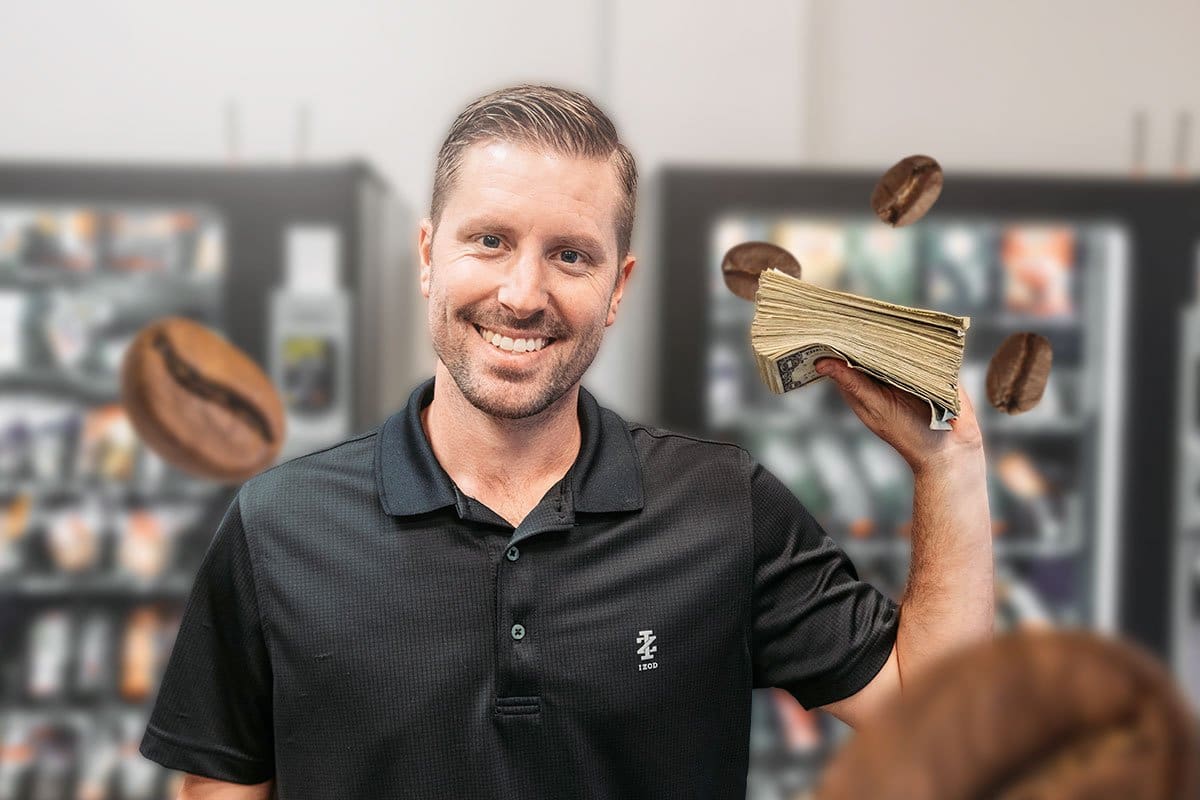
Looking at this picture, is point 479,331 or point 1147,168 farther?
point 1147,168

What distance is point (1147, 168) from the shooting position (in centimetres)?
369

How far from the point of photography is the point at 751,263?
126 cm

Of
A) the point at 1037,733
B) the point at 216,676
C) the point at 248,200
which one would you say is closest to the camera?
the point at 1037,733

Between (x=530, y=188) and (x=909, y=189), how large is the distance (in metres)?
0.42

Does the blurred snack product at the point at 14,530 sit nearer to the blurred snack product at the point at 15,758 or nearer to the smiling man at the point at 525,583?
the blurred snack product at the point at 15,758

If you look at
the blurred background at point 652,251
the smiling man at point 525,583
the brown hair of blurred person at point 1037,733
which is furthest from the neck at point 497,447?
the blurred background at point 652,251

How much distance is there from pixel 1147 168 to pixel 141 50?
339 cm

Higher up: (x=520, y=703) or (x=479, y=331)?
(x=479, y=331)

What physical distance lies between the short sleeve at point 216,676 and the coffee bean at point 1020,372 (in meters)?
0.87

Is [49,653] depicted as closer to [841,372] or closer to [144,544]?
[144,544]

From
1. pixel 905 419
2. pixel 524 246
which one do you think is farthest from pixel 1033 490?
pixel 524 246

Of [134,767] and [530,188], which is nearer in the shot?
[530,188]

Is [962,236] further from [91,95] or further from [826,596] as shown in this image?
[91,95]

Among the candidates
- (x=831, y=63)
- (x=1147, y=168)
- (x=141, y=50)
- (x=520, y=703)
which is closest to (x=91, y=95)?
(x=141, y=50)
